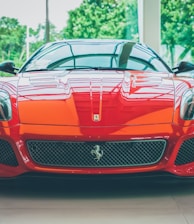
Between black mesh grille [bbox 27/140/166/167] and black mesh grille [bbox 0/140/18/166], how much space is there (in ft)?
0.32

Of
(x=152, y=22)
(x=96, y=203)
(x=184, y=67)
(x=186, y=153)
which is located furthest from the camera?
(x=152, y=22)

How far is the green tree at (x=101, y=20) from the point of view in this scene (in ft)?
30.5

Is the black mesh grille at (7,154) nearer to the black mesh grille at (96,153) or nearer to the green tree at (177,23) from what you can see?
the black mesh grille at (96,153)

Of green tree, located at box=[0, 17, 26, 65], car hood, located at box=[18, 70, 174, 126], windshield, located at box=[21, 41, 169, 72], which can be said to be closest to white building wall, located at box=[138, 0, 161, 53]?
green tree, located at box=[0, 17, 26, 65]

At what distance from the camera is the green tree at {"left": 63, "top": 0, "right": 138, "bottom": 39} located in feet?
30.5

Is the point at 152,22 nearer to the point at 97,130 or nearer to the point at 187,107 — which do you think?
the point at 187,107

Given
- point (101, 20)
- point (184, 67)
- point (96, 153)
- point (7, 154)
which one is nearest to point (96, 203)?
point (96, 153)

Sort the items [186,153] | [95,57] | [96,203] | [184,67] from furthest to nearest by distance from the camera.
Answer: [184,67] → [95,57] → [186,153] → [96,203]

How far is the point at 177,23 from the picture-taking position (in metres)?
9.52

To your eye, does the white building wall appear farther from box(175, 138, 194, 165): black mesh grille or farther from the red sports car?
box(175, 138, 194, 165): black mesh grille

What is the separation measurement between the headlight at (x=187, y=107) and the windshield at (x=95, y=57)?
82 centimetres

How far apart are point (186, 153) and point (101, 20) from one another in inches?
265

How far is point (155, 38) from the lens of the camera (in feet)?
30.1

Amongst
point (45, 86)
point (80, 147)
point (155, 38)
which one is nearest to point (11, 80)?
point (45, 86)
